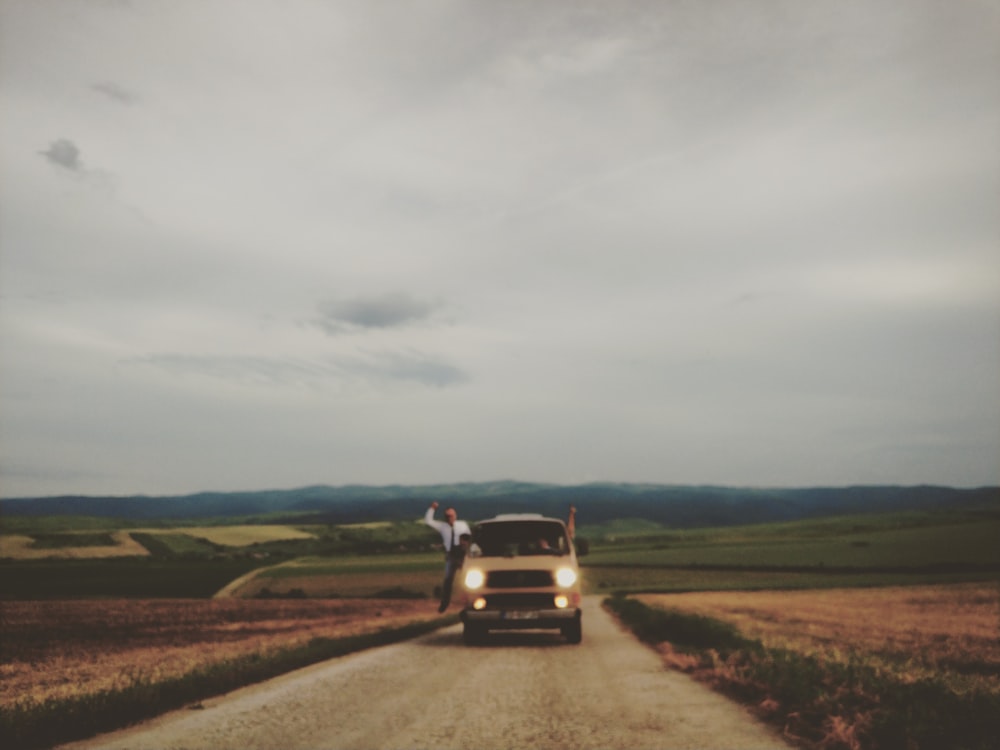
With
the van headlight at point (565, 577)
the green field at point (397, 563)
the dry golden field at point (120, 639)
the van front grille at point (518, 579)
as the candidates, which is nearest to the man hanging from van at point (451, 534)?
the van front grille at point (518, 579)

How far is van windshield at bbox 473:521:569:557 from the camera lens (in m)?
16.2

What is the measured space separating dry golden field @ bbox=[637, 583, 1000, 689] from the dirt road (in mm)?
3048

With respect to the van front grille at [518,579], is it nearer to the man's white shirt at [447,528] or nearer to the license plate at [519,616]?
the license plate at [519,616]

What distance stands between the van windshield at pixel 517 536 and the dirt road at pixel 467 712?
144 inches

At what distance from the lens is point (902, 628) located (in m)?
24.8

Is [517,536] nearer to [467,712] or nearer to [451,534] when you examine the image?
[451,534]

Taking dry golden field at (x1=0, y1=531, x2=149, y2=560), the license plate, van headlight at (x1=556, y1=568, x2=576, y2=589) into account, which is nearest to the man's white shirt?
the license plate

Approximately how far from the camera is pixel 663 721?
7.64 meters

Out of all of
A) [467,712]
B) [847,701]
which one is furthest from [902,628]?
[467,712]

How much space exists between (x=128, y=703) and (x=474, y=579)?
7.83m

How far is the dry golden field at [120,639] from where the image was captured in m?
12.0

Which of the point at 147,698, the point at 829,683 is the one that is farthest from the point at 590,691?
the point at 147,698

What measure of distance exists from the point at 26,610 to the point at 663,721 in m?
24.7

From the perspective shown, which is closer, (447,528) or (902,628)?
(447,528)
